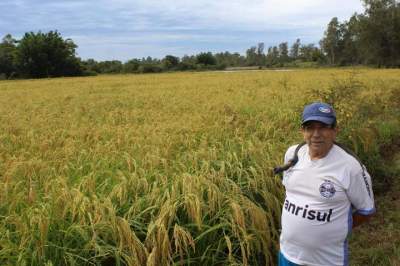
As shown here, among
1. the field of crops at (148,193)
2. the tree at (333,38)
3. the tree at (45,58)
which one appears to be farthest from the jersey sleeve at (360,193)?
the tree at (333,38)

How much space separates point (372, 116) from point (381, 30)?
48.8 meters

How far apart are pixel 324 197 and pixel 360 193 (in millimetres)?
222

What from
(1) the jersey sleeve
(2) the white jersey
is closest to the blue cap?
(2) the white jersey

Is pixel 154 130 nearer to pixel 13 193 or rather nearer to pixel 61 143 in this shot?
pixel 61 143

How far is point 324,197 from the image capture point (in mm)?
2654

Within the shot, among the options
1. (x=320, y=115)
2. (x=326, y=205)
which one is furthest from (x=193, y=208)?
(x=320, y=115)

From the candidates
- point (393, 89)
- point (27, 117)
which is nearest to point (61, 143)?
point (27, 117)

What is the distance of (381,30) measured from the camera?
52.6m

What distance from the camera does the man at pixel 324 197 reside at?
8.72ft

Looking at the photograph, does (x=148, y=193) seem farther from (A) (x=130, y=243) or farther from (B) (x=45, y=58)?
(B) (x=45, y=58)

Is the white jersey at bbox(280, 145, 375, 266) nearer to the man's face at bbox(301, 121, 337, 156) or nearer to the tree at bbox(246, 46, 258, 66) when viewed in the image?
the man's face at bbox(301, 121, 337, 156)

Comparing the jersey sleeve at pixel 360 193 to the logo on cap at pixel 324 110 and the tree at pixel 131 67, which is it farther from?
the tree at pixel 131 67

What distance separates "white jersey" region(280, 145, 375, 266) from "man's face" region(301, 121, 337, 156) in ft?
0.16

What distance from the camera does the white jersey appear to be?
2.65m
